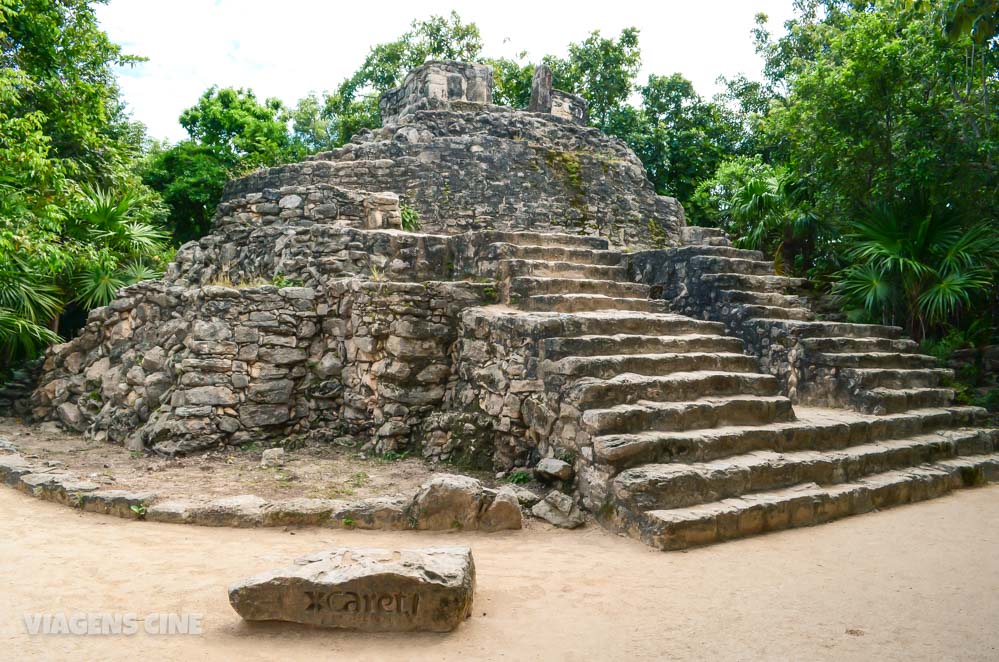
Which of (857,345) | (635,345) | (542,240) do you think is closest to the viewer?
(635,345)

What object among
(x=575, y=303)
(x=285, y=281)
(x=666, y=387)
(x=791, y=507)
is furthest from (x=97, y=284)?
(x=791, y=507)

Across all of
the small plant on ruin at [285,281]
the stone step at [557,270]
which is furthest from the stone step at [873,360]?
the small plant on ruin at [285,281]

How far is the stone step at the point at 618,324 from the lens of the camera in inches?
219

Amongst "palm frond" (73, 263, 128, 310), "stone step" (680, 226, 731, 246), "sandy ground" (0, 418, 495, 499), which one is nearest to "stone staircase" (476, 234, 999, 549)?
"sandy ground" (0, 418, 495, 499)

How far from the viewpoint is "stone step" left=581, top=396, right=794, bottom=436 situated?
4715 mm

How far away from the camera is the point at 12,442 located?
7.41 m

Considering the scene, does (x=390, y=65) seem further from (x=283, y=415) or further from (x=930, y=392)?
(x=930, y=392)

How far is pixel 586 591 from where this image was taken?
3461 millimetres

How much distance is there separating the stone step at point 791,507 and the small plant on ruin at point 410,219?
18.7ft

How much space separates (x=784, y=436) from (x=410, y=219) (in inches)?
225

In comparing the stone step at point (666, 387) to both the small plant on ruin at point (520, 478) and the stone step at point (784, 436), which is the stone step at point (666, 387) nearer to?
the stone step at point (784, 436)

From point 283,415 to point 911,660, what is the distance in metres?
5.75

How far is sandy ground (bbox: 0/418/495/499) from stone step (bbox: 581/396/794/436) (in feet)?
4.28

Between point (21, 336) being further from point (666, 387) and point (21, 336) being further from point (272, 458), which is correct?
point (666, 387)
